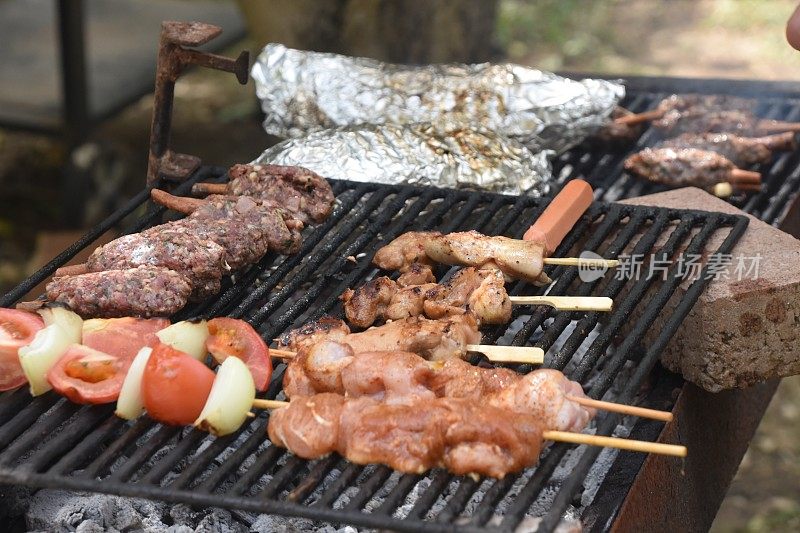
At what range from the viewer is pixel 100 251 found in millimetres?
3770

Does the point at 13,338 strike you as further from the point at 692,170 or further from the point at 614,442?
the point at 692,170

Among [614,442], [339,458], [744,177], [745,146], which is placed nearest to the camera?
[614,442]

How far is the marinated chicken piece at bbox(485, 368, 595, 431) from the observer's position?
288cm

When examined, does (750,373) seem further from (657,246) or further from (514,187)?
(514,187)

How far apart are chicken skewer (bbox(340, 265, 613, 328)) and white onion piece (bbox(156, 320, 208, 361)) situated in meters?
0.55

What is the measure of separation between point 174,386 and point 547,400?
3.74 ft

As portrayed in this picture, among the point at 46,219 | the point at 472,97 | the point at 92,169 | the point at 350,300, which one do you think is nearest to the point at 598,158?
the point at 472,97

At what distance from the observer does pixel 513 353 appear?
10.5 ft

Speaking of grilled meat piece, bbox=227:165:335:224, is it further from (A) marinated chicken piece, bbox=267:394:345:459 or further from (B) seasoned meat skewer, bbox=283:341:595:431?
(A) marinated chicken piece, bbox=267:394:345:459

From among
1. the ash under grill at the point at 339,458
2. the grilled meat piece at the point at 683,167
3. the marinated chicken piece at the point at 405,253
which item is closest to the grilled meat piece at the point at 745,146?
the grilled meat piece at the point at 683,167

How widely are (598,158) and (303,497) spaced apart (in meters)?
3.38

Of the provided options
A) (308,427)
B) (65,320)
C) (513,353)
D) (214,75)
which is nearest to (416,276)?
(513,353)

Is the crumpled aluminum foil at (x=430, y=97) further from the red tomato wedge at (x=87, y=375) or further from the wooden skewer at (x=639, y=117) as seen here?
the red tomato wedge at (x=87, y=375)

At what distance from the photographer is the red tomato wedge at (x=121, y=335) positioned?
329cm
